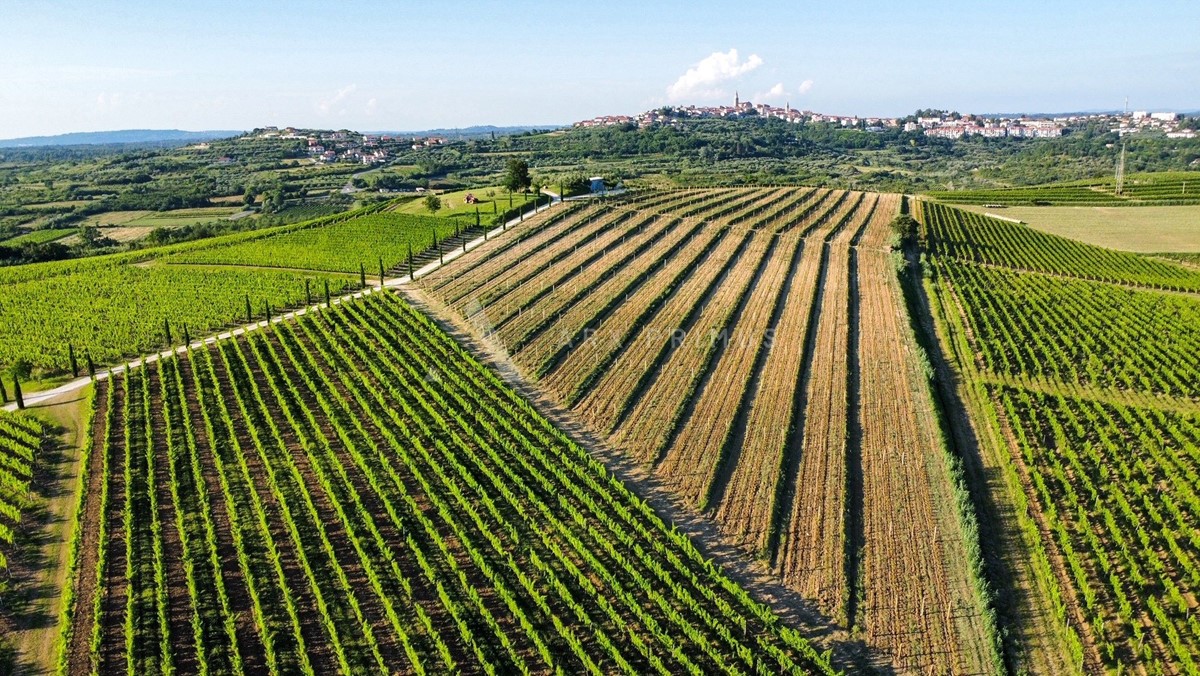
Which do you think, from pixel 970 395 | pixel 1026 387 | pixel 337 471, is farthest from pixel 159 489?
pixel 1026 387

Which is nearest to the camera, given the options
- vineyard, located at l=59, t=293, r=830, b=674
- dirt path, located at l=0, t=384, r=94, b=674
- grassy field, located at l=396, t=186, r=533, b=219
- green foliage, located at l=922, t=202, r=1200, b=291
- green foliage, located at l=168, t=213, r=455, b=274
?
vineyard, located at l=59, t=293, r=830, b=674

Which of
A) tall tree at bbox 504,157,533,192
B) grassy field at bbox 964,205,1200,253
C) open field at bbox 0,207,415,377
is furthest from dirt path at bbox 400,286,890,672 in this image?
grassy field at bbox 964,205,1200,253

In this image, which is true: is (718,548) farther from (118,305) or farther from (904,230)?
(904,230)

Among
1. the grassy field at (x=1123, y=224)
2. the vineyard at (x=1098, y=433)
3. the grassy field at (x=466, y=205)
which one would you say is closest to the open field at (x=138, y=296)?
the grassy field at (x=466, y=205)

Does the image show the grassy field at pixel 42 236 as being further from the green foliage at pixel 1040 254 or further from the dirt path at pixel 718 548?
the green foliage at pixel 1040 254

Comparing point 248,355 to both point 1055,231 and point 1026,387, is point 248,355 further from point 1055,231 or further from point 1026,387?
point 1055,231

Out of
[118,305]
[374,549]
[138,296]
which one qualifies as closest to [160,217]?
[138,296]

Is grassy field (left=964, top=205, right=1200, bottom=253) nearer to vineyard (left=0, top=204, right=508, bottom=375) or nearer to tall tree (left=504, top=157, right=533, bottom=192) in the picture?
tall tree (left=504, top=157, right=533, bottom=192)
